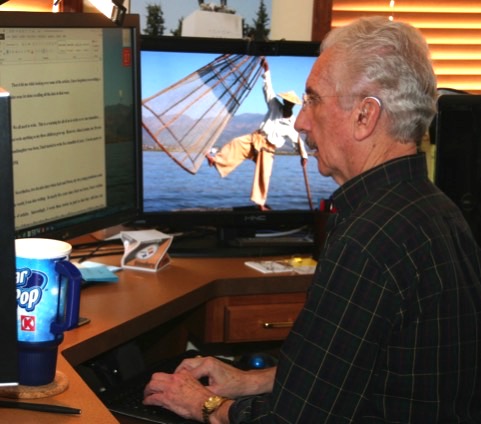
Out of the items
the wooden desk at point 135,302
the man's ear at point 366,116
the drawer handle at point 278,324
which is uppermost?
the man's ear at point 366,116

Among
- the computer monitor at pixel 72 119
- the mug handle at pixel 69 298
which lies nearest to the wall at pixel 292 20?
the computer monitor at pixel 72 119

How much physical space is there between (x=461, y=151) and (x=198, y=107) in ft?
2.16

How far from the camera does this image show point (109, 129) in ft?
6.83

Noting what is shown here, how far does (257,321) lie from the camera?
220cm

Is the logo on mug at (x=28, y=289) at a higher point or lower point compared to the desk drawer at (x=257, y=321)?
higher

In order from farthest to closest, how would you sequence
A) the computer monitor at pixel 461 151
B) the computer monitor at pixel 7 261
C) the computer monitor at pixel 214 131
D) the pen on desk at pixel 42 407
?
the computer monitor at pixel 214 131 < the computer monitor at pixel 461 151 < the pen on desk at pixel 42 407 < the computer monitor at pixel 7 261

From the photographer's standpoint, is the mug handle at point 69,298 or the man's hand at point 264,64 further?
the man's hand at point 264,64

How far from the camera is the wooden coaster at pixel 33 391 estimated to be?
134 cm

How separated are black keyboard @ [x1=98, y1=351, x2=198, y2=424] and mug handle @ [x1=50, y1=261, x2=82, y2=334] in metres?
0.38

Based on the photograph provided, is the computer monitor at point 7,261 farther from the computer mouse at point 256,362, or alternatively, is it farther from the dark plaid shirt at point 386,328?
the computer mouse at point 256,362

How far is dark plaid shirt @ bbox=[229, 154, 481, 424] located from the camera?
4.38ft

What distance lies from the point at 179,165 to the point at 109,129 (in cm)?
33

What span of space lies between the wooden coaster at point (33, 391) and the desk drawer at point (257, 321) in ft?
2.70

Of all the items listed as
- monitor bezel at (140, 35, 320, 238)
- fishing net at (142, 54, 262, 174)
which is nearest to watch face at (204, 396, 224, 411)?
monitor bezel at (140, 35, 320, 238)
